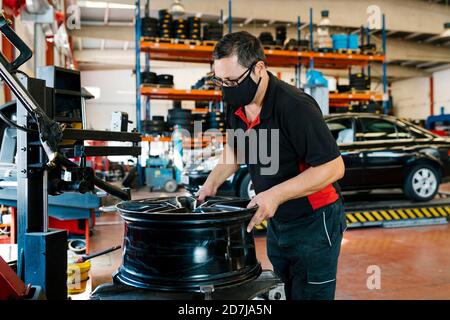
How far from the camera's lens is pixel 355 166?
605 cm

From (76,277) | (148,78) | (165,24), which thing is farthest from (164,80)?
(76,277)

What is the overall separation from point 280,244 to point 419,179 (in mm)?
5171

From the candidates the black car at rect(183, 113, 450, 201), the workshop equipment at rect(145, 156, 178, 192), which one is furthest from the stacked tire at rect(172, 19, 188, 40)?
the black car at rect(183, 113, 450, 201)

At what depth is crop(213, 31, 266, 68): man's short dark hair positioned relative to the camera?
64.1 inches

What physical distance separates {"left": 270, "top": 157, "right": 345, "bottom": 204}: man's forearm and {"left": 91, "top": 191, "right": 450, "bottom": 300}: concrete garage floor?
6.43ft

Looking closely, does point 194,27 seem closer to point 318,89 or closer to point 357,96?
point 318,89

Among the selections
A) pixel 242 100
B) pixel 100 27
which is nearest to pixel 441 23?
pixel 100 27

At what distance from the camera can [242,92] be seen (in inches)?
69.3

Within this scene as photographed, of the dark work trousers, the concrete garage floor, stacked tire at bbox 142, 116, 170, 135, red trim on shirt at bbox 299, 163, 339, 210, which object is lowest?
the concrete garage floor

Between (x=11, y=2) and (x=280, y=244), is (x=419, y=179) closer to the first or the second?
(x=280, y=244)

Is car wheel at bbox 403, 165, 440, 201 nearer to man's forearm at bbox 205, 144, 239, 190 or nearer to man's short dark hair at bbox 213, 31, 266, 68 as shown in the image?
man's forearm at bbox 205, 144, 239, 190

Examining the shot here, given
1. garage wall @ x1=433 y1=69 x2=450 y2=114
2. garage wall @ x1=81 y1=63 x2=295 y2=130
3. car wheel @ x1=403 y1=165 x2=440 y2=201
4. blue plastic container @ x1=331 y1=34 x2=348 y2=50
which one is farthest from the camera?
garage wall @ x1=433 y1=69 x2=450 y2=114

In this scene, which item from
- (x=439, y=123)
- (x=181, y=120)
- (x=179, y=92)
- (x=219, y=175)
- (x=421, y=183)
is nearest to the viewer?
(x=219, y=175)

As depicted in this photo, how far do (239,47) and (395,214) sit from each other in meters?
5.02
